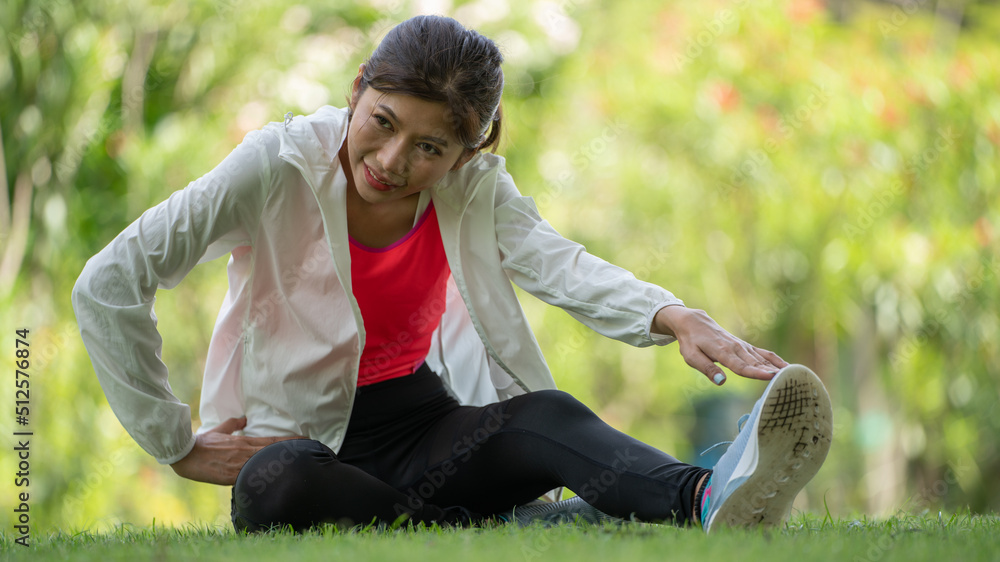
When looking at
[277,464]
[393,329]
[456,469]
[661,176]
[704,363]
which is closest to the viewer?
→ [704,363]

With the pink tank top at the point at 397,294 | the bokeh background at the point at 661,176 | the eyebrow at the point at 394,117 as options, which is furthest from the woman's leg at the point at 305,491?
the bokeh background at the point at 661,176

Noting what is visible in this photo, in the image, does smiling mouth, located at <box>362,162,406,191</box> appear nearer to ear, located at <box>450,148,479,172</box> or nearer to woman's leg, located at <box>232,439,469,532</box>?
ear, located at <box>450,148,479,172</box>

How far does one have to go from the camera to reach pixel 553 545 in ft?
4.46

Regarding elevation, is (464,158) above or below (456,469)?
above

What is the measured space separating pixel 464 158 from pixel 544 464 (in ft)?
2.23

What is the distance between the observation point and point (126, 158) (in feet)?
12.2

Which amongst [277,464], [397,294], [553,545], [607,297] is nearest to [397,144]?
[397,294]

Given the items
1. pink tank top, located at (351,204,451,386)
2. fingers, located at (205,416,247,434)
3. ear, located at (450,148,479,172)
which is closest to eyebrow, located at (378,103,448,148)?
ear, located at (450,148,479,172)

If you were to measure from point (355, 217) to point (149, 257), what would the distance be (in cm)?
45

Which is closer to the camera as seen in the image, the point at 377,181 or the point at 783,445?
the point at 783,445

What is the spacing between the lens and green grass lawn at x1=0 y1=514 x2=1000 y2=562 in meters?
1.24

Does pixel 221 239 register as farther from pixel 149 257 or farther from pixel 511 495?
pixel 511 495

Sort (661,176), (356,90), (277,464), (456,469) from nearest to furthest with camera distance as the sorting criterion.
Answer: (277,464) → (456,469) → (356,90) → (661,176)

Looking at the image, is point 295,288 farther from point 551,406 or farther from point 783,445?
point 783,445
